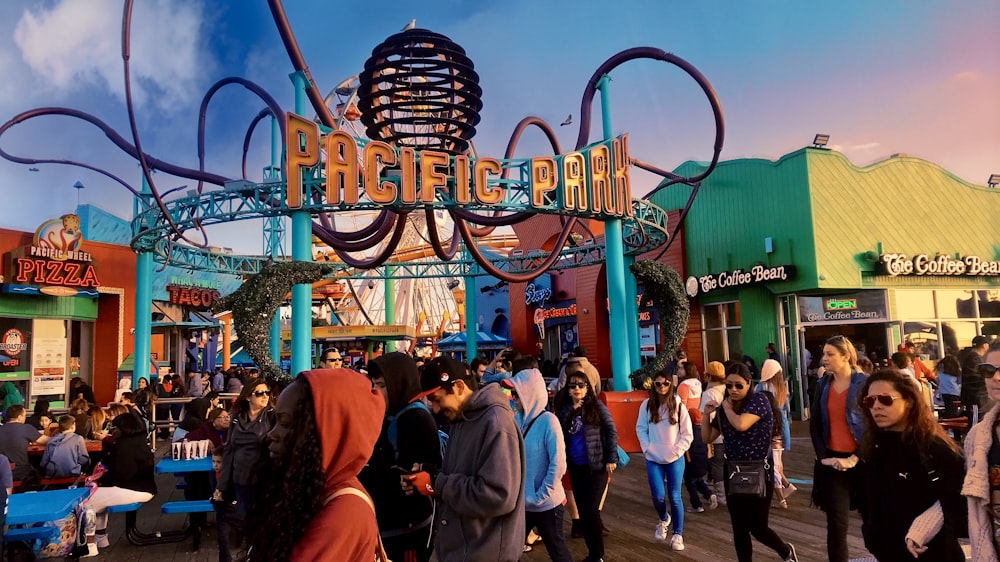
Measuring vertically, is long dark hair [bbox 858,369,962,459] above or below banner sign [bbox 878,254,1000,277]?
below

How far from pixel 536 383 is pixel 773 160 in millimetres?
15953

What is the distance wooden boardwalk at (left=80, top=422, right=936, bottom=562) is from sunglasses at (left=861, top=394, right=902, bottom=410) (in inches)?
111

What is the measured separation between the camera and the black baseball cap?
3725 millimetres

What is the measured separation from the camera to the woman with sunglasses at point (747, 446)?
5.00 metres

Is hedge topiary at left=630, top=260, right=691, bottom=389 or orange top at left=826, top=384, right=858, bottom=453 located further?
hedge topiary at left=630, top=260, right=691, bottom=389

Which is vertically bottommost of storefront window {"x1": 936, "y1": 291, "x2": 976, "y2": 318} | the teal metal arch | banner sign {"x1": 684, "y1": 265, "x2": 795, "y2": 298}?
storefront window {"x1": 936, "y1": 291, "x2": 976, "y2": 318}

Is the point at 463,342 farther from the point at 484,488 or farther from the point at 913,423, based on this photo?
the point at 484,488

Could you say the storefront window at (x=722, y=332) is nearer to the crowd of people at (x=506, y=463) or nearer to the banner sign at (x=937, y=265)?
the banner sign at (x=937, y=265)

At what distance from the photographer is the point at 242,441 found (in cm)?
560

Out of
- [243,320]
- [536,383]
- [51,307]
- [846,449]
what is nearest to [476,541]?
[536,383]

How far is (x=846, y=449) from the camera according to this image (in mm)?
4965

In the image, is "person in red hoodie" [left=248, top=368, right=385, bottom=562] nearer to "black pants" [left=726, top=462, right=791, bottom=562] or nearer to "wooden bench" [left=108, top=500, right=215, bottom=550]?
"black pants" [left=726, top=462, right=791, bottom=562]

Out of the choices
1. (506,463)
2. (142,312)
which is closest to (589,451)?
Answer: (506,463)

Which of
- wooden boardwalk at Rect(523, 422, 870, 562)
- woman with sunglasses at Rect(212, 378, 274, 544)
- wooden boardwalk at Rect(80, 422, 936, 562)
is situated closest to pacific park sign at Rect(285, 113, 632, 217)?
wooden boardwalk at Rect(80, 422, 936, 562)
